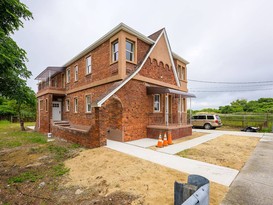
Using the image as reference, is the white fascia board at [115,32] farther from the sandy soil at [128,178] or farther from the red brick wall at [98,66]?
the sandy soil at [128,178]

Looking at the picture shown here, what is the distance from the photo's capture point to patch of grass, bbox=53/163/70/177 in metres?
5.51

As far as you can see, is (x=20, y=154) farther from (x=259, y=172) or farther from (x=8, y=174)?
(x=259, y=172)

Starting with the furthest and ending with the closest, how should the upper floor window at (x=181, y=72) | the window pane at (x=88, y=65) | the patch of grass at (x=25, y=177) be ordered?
the upper floor window at (x=181, y=72) < the window pane at (x=88, y=65) < the patch of grass at (x=25, y=177)

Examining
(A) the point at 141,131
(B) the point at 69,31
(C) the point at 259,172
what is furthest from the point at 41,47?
(C) the point at 259,172

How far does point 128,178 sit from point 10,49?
6.97 meters

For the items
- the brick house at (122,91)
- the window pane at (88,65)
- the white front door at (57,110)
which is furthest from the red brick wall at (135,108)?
the white front door at (57,110)

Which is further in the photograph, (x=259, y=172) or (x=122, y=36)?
(x=122, y=36)

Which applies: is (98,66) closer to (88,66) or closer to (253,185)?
(88,66)

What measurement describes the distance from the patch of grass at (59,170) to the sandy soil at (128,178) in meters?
0.19

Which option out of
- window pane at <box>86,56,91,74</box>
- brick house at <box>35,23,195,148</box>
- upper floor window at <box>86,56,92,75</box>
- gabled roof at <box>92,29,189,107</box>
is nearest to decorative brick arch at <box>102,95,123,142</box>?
brick house at <box>35,23,195,148</box>

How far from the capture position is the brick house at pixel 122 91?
9.73 metres

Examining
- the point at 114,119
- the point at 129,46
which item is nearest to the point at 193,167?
the point at 114,119

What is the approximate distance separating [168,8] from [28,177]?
1505cm

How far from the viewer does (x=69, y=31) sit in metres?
17.7
